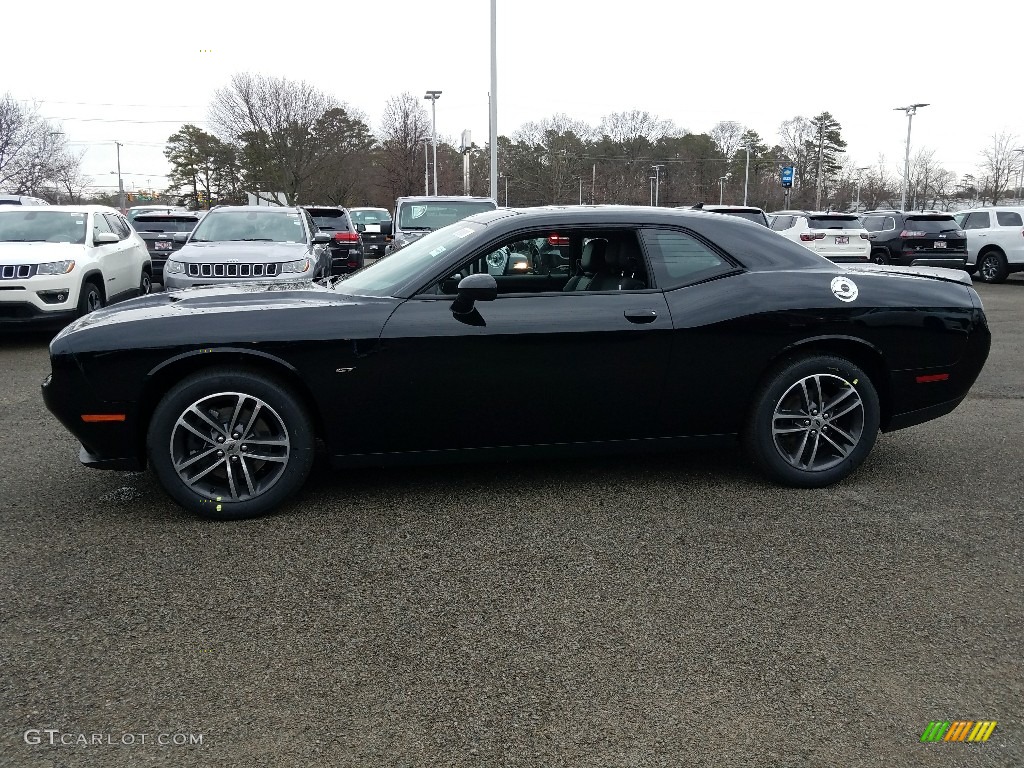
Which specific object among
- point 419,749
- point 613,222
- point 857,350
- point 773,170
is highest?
point 773,170

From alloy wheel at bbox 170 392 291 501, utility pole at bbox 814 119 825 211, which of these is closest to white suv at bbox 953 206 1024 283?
alloy wheel at bbox 170 392 291 501

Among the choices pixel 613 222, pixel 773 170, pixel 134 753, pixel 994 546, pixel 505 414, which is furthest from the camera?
pixel 773 170

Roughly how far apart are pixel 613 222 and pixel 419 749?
2.99 meters

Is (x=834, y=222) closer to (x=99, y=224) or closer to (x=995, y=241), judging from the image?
(x=995, y=241)

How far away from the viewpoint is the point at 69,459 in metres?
4.95

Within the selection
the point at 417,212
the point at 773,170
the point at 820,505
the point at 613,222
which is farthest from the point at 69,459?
the point at 773,170

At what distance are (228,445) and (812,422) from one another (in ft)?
9.88

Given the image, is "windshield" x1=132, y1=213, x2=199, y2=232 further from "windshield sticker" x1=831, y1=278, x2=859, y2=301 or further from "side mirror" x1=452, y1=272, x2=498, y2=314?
"windshield sticker" x1=831, y1=278, x2=859, y2=301

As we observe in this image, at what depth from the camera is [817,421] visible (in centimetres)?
450

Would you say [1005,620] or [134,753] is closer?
[134,753]

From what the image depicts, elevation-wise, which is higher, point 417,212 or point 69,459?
point 417,212

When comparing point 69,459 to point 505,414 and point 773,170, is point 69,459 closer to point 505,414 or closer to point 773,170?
point 505,414

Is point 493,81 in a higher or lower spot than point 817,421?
higher

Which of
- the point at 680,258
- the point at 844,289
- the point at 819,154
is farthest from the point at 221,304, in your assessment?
the point at 819,154
